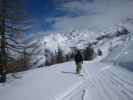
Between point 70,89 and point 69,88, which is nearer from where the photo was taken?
point 70,89

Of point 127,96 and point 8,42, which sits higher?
point 8,42

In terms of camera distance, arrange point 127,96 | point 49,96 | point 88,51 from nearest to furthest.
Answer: point 127,96 → point 49,96 → point 88,51

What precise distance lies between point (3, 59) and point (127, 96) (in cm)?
990

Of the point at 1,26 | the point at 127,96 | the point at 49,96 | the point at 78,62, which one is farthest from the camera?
the point at 78,62

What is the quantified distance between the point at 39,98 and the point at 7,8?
8.91 m

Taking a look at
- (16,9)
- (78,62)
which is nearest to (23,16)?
(16,9)

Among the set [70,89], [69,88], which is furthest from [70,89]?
[69,88]

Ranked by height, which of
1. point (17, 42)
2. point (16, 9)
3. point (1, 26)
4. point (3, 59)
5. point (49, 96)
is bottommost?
point (49, 96)

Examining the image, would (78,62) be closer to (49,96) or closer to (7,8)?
(7,8)

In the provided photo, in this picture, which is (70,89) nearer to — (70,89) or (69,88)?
(70,89)

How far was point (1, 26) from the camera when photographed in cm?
1549

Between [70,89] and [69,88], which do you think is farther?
[69,88]

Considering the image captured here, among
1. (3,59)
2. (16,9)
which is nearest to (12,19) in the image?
(16,9)

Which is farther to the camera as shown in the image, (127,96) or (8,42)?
(8,42)
